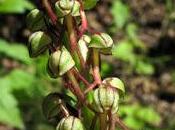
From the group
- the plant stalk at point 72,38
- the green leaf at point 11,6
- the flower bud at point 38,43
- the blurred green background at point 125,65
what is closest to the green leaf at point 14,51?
the blurred green background at point 125,65

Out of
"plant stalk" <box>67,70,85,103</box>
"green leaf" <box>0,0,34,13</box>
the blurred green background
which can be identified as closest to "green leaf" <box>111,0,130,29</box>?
the blurred green background

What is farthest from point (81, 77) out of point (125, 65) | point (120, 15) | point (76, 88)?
point (125, 65)

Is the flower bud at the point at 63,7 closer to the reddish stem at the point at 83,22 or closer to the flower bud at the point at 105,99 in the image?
the reddish stem at the point at 83,22

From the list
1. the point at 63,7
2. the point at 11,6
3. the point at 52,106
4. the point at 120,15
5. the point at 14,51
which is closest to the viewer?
the point at 63,7

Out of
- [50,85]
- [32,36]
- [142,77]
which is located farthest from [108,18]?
[32,36]

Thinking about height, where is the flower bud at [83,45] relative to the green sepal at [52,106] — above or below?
above

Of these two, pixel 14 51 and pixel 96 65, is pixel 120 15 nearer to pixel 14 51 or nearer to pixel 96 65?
pixel 14 51

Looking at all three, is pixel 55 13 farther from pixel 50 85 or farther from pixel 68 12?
pixel 50 85

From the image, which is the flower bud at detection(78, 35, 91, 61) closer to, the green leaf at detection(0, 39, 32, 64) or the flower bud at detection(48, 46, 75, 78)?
the flower bud at detection(48, 46, 75, 78)
